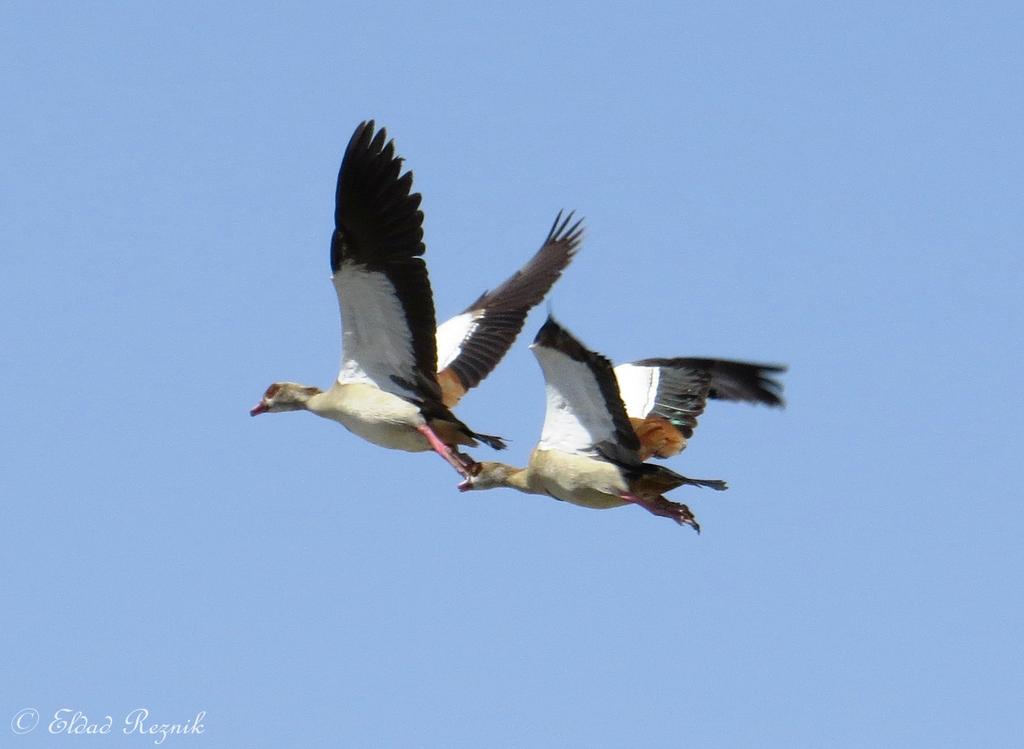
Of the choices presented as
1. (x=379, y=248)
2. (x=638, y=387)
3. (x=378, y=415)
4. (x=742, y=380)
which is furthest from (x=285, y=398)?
(x=742, y=380)

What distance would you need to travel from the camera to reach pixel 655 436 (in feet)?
49.8

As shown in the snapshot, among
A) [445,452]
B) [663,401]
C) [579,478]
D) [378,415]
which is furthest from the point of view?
A: [663,401]

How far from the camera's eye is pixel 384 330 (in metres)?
15.5

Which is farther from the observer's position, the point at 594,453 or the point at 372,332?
the point at 372,332

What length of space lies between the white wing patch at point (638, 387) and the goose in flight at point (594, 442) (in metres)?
0.02

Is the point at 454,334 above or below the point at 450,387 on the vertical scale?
above

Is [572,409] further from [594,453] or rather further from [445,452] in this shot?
[445,452]

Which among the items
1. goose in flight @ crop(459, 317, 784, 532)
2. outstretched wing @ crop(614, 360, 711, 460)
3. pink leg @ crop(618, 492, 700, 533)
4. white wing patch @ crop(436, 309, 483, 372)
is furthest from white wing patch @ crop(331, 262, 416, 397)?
pink leg @ crop(618, 492, 700, 533)

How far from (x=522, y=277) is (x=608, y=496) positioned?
4802mm

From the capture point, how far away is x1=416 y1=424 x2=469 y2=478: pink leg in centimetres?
1547

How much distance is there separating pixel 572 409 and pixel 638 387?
206 centimetres

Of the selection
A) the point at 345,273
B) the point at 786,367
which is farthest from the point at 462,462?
the point at 786,367

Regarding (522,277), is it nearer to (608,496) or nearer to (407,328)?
(407,328)

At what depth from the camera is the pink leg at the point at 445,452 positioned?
15.5 metres
